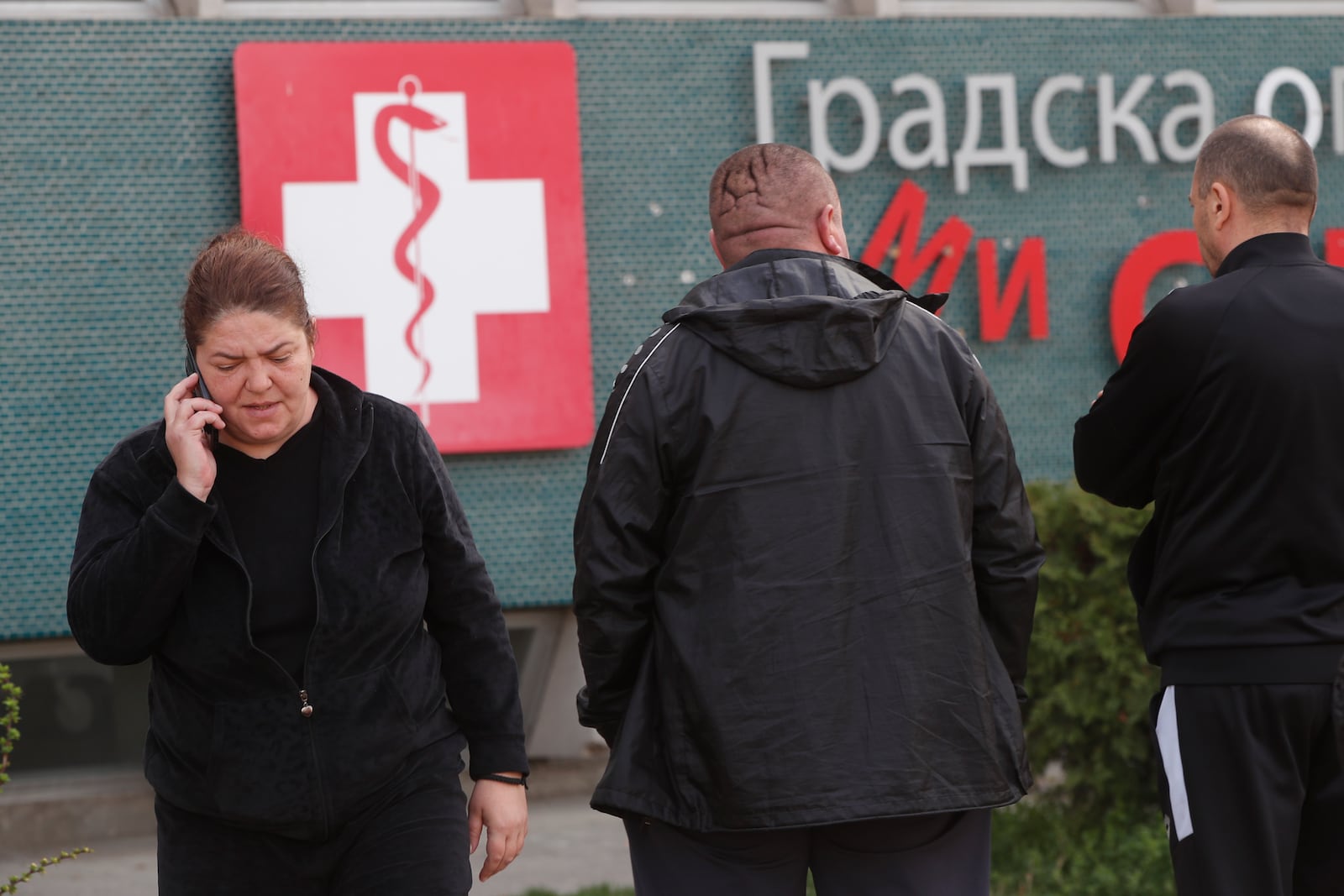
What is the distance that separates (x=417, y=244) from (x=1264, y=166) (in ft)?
13.2

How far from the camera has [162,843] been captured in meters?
2.66

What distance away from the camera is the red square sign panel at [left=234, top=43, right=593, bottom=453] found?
20.7 ft

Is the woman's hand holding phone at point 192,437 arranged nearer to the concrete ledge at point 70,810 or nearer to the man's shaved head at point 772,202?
the man's shaved head at point 772,202

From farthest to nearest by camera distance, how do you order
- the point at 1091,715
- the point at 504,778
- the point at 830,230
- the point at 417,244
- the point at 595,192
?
the point at 595,192, the point at 417,244, the point at 1091,715, the point at 504,778, the point at 830,230

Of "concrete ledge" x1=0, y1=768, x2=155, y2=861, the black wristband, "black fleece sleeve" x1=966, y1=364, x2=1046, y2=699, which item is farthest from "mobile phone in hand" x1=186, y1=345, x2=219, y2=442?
"concrete ledge" x1=0, y1=768, x2=155, y2=861

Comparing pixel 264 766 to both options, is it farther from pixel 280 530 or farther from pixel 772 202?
pixel 772 202

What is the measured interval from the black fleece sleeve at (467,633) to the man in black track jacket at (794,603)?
27 centimetres

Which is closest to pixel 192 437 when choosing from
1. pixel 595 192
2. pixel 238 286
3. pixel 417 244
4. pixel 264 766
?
pixel 238 286

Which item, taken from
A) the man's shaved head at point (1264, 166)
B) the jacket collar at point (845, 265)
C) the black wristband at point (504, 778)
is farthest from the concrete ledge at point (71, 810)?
the man's shaved head at point (1264, 166)

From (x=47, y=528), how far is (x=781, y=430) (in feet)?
14.6

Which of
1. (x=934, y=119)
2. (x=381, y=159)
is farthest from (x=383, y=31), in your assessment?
(x=934, y=119)

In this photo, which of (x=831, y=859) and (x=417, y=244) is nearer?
(x=831, y=859)

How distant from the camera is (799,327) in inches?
98.7

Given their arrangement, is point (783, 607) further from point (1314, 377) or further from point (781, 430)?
point (1314, 377)
